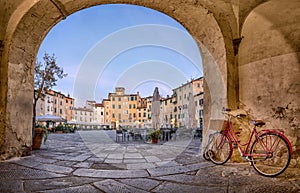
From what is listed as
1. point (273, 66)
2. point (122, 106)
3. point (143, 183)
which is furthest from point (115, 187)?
point (122, 106)

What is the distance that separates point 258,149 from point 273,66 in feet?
5.62

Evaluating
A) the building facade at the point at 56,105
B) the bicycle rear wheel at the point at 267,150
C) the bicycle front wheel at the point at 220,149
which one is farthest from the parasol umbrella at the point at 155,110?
the building facade at the point at 56,105

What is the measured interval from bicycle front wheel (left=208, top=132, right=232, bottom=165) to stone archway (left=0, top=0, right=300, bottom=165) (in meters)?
0.42

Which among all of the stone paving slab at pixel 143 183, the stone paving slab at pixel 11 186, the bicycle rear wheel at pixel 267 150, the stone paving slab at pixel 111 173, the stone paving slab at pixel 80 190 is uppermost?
the bicycle rear wheel at pixel 267 150

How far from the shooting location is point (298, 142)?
365 cm

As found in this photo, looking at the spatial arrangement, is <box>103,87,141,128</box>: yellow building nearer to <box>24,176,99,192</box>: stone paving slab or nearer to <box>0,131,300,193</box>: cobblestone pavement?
<box>0,131,300,193</box>: cobblestone pavement

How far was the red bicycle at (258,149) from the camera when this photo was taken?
320 centimetres

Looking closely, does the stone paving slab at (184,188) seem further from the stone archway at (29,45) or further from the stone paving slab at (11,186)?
the stone archway at (29,45)

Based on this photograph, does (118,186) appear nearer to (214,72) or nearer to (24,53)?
(214,72)

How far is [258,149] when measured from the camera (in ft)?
11.1

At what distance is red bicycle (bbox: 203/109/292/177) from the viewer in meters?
3.20

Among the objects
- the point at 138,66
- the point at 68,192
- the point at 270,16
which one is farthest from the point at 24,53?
the point at 138,66

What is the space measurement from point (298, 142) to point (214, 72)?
2141 mm

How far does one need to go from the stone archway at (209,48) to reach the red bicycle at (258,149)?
0.38 meters
